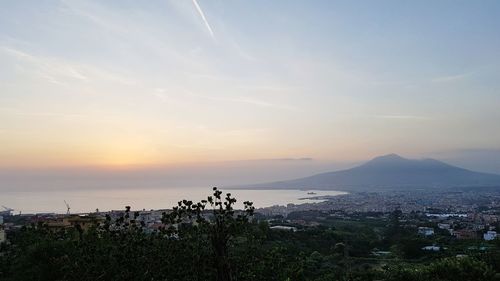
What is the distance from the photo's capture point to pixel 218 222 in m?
3.71

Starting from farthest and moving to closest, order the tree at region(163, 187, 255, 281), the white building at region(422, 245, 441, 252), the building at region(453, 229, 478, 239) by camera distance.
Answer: the building at region(453, 229, 478, 239) < the white building at region(422, 245, 441, 252) < the tree at region(163, 187, 255, 281)

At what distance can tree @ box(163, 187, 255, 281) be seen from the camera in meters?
3.69

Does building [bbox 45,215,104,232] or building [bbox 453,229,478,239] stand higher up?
building [bbox 45,215,104,232]

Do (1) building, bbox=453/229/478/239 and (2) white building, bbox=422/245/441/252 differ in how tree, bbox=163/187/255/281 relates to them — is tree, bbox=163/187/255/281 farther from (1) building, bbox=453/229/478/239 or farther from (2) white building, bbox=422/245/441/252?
(1) building, bbox=453/229/478/239

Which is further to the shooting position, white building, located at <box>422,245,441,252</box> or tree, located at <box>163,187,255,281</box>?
white building, located at <box>422,245,441,252</box>

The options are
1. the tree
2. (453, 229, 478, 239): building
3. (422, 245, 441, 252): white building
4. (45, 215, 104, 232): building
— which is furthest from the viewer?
(453, 229, 478, 239): building

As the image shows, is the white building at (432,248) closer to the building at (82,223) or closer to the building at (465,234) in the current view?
the building at (465,234)

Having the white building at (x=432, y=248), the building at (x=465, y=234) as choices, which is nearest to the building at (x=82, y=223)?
the white building at (x=432, y=248)

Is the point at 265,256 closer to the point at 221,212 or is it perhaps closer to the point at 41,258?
the point at 221,212

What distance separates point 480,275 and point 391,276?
260 cm

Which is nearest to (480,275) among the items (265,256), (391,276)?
(391,276)

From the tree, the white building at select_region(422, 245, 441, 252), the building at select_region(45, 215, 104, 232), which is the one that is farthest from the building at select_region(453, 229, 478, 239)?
the tree

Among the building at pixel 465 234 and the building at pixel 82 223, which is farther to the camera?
the building at pixel 465 234

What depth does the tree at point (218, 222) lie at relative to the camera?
3.69m
